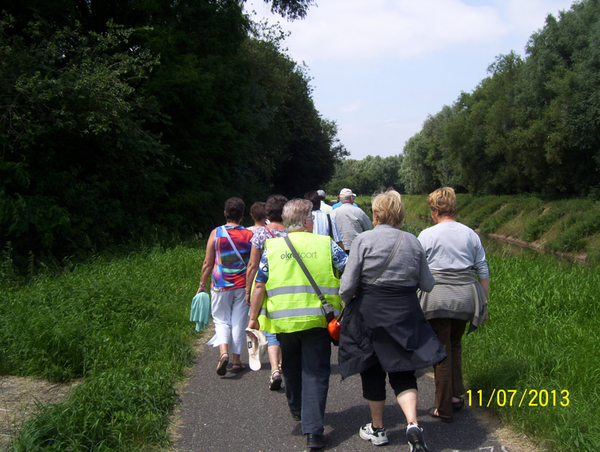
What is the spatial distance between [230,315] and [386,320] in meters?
2.38

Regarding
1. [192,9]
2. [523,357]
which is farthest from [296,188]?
[523,357]

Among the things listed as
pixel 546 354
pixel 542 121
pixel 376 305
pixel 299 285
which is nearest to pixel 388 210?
pixel 376 305

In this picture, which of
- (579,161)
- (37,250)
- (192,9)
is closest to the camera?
(37,250)

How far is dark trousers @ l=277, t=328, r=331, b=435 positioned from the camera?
3.66m

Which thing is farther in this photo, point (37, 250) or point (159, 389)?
point (37, 250)

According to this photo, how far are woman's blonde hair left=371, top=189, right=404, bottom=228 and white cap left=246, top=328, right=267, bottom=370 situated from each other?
1418 mm

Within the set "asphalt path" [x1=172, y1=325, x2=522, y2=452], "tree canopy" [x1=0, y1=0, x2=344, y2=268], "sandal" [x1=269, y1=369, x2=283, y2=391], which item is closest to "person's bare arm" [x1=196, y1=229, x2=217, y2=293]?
"asphalt path" [x1=172, y1=325, x2=522, y2=452]

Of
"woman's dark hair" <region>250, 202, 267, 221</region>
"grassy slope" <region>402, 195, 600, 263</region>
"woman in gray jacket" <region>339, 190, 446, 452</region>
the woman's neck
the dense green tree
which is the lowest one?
"grassy slope" <region>402, 195, 600, 263</region>

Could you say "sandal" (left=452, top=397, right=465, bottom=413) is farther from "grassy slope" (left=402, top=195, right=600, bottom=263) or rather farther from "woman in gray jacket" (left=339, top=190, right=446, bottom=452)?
"grassy slope" (left=402, top=195, right=600, bottom=263)

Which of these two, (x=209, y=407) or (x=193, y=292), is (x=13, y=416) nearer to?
(x=209, y=407)

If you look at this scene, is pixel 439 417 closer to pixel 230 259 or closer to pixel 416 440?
pixel 416 440

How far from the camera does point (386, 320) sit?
11.4 feet

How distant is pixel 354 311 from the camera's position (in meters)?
3.65

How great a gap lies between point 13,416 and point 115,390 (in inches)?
30.8
